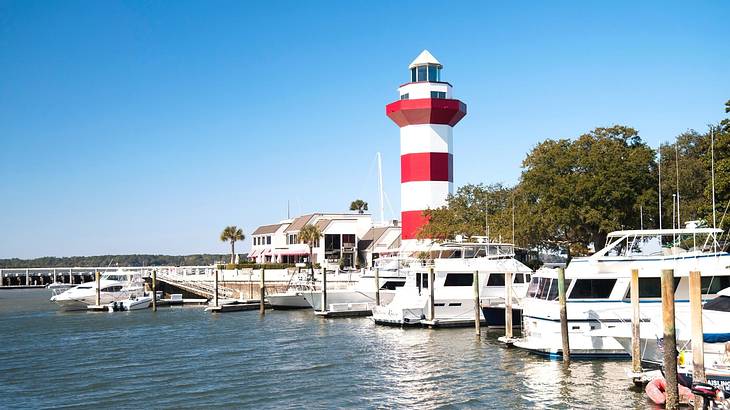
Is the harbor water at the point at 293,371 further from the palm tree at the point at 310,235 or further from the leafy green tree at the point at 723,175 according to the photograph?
the palm tree at the point at 310,235

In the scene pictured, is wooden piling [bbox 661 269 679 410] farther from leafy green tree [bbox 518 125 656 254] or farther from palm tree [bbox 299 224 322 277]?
palm tree [bbox 299 224 322 277]

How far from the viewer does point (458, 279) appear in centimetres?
3991

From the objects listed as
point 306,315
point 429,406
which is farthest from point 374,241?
point 429,406

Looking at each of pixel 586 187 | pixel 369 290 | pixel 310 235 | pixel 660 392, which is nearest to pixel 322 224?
pixel 310 235

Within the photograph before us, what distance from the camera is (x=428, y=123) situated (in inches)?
2277

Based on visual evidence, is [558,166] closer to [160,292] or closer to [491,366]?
[491,366]

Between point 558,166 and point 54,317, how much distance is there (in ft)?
113

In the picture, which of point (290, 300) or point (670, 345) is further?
point (290, 300)

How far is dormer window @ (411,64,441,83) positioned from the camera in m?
59.4

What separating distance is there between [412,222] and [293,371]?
105 ft

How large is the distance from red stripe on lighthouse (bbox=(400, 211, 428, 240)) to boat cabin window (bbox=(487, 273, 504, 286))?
17589 millimetres

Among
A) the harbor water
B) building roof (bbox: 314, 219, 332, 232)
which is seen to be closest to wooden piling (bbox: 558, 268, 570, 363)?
the harbor water

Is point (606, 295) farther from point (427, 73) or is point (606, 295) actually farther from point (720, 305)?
point (427, 73)

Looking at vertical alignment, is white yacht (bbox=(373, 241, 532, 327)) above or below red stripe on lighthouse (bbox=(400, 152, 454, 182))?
below
